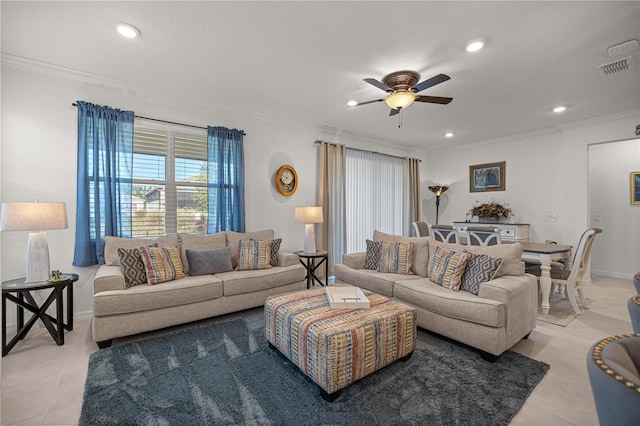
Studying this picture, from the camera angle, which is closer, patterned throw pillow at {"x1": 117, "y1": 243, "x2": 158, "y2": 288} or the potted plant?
patterned throw pillow at {"x1": 117, "y1": 243, "x2": 158, "y2": 288}

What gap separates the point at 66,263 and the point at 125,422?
89.4 inches

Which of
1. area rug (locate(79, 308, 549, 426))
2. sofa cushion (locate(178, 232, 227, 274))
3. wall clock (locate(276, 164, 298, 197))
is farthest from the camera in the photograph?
wall clock (locate(276, 164, 298, 197))

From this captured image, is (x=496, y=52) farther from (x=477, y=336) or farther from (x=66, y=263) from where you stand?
(x=66, y=263)

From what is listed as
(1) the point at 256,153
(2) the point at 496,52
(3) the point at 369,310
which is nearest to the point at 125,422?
(3) the point at 369,310

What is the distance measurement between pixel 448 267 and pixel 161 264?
9.62ft

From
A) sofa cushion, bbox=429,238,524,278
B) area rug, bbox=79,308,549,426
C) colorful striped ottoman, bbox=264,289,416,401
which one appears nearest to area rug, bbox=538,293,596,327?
sofa cushion, bbox=429,238,524,278

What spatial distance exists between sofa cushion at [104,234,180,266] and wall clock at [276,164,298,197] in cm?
179

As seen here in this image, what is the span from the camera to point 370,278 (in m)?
3.32

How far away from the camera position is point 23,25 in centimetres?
229

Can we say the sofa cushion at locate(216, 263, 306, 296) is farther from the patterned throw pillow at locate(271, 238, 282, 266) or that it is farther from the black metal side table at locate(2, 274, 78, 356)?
the black metal side table at locate(2, 274, 78, 356)

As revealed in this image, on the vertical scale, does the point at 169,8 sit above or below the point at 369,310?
above

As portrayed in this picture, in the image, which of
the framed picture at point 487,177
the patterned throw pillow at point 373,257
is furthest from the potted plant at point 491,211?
the patterned throw pillow at point 373,257

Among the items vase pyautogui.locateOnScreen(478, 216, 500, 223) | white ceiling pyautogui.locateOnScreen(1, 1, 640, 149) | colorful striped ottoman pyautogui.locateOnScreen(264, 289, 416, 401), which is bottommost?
colorful striped ottoman pyautogui.locateOnScreen(264, 289, 416, 401)

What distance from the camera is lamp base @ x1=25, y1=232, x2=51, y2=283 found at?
2463 mm
